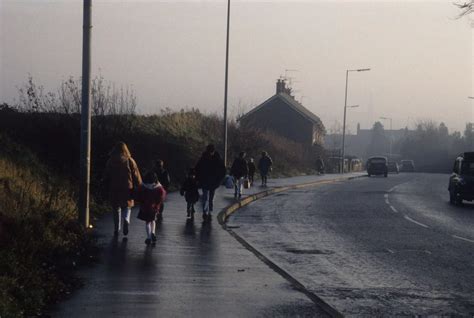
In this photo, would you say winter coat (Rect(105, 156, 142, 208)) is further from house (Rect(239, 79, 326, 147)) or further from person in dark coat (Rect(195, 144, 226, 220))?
house (Rect(239, 79, 326, 147))

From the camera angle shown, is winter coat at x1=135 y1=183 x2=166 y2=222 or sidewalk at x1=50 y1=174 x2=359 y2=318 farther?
winter coat at x1=135 y1=183 x2=166 y2=222

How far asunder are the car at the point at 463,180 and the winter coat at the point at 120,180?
58.7 feet

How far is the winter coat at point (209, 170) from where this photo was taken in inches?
837

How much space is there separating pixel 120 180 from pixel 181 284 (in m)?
5.32

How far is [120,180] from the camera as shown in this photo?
16109 millimetres

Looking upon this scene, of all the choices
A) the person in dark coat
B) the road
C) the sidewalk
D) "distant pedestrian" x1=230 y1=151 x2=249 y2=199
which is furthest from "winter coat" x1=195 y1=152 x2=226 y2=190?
"distant pedestrian" x1=230 y1=151 x2=249 y2=199

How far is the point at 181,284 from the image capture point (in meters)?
11.1

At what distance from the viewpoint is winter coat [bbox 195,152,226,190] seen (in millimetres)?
21266

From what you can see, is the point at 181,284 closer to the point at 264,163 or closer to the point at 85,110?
the point at 85,110

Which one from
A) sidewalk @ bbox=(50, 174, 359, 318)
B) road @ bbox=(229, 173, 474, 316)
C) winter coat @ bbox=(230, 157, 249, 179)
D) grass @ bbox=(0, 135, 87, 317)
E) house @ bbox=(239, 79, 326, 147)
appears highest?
house @ bbox=(239, 79, 326, 147)

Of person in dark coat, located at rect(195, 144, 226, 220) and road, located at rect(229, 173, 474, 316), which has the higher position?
person in dark coat, located at rect(195, 144, 226, 220)

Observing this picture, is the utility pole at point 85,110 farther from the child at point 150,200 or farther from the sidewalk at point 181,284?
the child at point 150,200

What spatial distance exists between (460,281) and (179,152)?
1042 inches

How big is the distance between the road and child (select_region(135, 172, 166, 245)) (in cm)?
216
